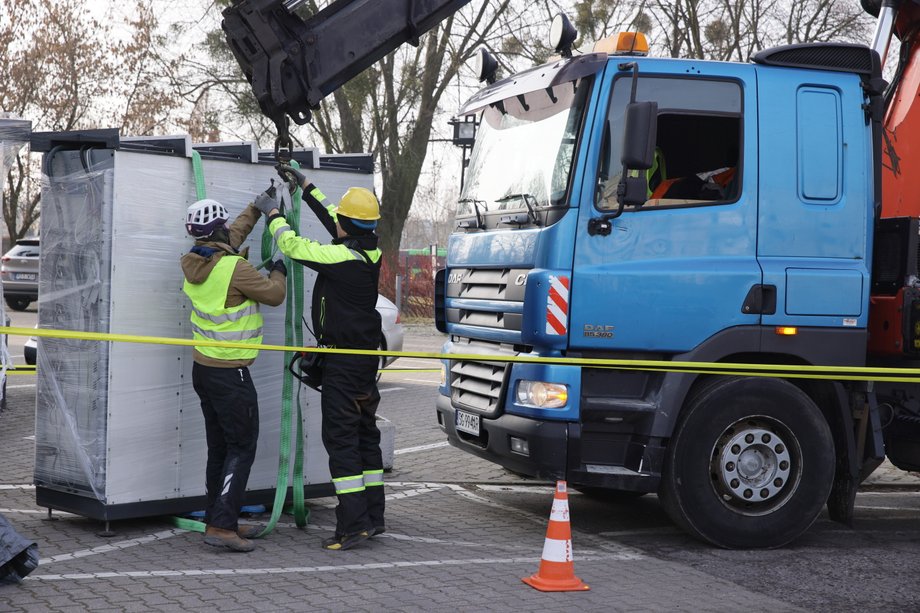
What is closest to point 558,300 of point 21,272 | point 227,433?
point 227,433

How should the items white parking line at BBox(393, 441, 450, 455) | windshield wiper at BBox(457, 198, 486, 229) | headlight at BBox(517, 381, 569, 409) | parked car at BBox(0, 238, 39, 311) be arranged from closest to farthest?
headlight at BBox(517, 381, 569, 409) → windshield wiper at BBox(457, 198, 486, 229) → white parking line at BBox(393, 441, 450, 455) → parked car at BBox(0, 238, 39, 311)

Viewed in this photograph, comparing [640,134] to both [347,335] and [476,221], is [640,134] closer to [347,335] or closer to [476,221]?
[476,221]

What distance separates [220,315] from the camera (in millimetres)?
6582

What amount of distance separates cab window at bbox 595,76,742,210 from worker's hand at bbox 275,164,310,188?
71.2 inches

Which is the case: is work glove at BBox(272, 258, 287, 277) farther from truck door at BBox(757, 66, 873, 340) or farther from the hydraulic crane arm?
truck door at BBox(757, 66, 873, 340)

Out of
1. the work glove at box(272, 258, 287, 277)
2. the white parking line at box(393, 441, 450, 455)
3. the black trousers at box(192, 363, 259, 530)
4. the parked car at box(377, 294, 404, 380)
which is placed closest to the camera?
the black trousers at box(192, 363, 259, 530)

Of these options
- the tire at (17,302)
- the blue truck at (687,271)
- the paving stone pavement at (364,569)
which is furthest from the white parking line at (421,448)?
the tire at (17,302)

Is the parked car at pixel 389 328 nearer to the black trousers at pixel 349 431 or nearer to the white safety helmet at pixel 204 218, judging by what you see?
the black trousers at pixel 349 431

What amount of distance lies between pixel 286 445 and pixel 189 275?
1.29 meters

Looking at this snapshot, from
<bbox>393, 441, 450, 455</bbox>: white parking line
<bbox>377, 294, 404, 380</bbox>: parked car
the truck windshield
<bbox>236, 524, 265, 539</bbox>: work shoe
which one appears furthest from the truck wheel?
<bbox>377, 294, 404, 380</bbox>: parked car

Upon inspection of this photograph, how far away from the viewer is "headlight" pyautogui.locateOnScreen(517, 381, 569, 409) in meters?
6.55

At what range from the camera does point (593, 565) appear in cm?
635

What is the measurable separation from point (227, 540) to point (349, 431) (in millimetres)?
949

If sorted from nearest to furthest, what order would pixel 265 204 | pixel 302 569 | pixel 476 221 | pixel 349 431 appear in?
pixel 302 569
pixel 349 431
pixel 265 204
pixel 476 221
